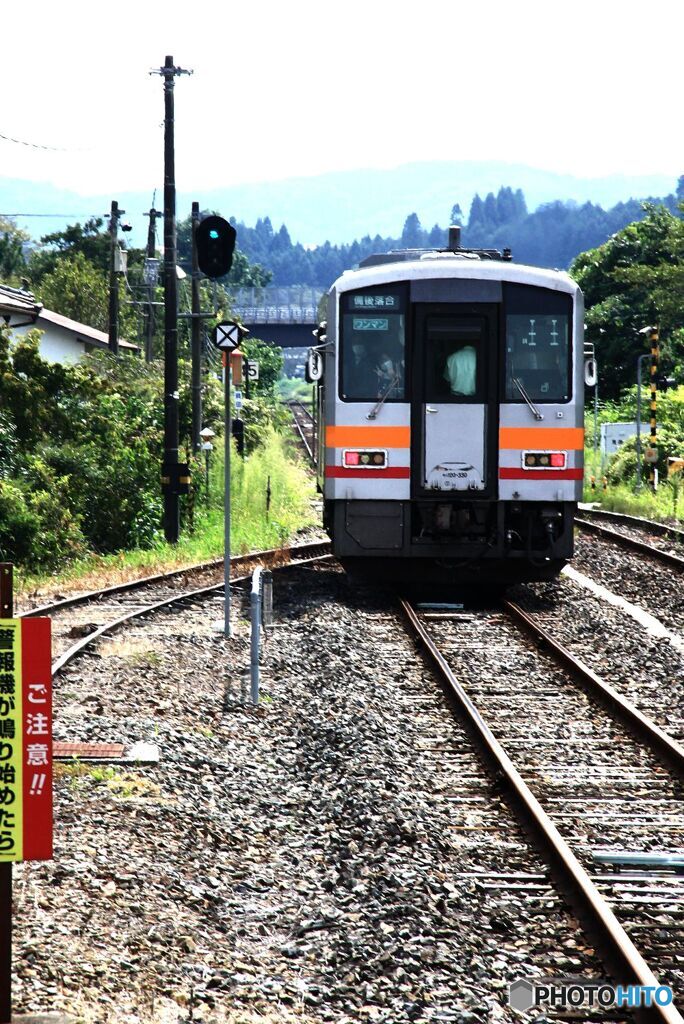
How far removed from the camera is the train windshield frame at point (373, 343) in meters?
14.8

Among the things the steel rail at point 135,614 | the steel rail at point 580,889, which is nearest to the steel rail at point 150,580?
the steel rail at point 135,614

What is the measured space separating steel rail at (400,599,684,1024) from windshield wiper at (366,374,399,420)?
5.45 m

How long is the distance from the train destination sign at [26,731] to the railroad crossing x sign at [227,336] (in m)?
7.97

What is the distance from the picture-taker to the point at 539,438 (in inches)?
579

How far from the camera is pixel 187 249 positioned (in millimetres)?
136625

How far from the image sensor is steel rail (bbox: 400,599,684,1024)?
17.5ft

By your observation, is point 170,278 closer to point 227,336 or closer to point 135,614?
point 135,614

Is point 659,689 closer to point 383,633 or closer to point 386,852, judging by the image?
point 383,633

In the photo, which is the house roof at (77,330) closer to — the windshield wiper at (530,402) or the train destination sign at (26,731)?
the windshield wiper at (530,402)

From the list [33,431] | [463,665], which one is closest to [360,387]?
[463,665]

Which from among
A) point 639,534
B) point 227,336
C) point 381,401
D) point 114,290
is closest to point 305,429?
point 114,290

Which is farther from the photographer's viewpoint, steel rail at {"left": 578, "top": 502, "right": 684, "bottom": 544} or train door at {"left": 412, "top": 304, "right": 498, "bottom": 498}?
steel rail at {"left": 578, "top": 502, "right": 684, "bottom": 544}

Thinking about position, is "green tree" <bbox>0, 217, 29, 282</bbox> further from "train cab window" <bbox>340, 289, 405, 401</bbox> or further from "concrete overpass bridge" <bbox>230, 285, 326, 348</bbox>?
"train cab window" <bbox>340, 289, 405, 401</bbox>

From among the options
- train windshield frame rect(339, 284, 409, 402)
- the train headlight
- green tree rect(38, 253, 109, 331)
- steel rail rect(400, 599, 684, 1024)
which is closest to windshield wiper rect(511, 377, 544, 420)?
the train headlight
